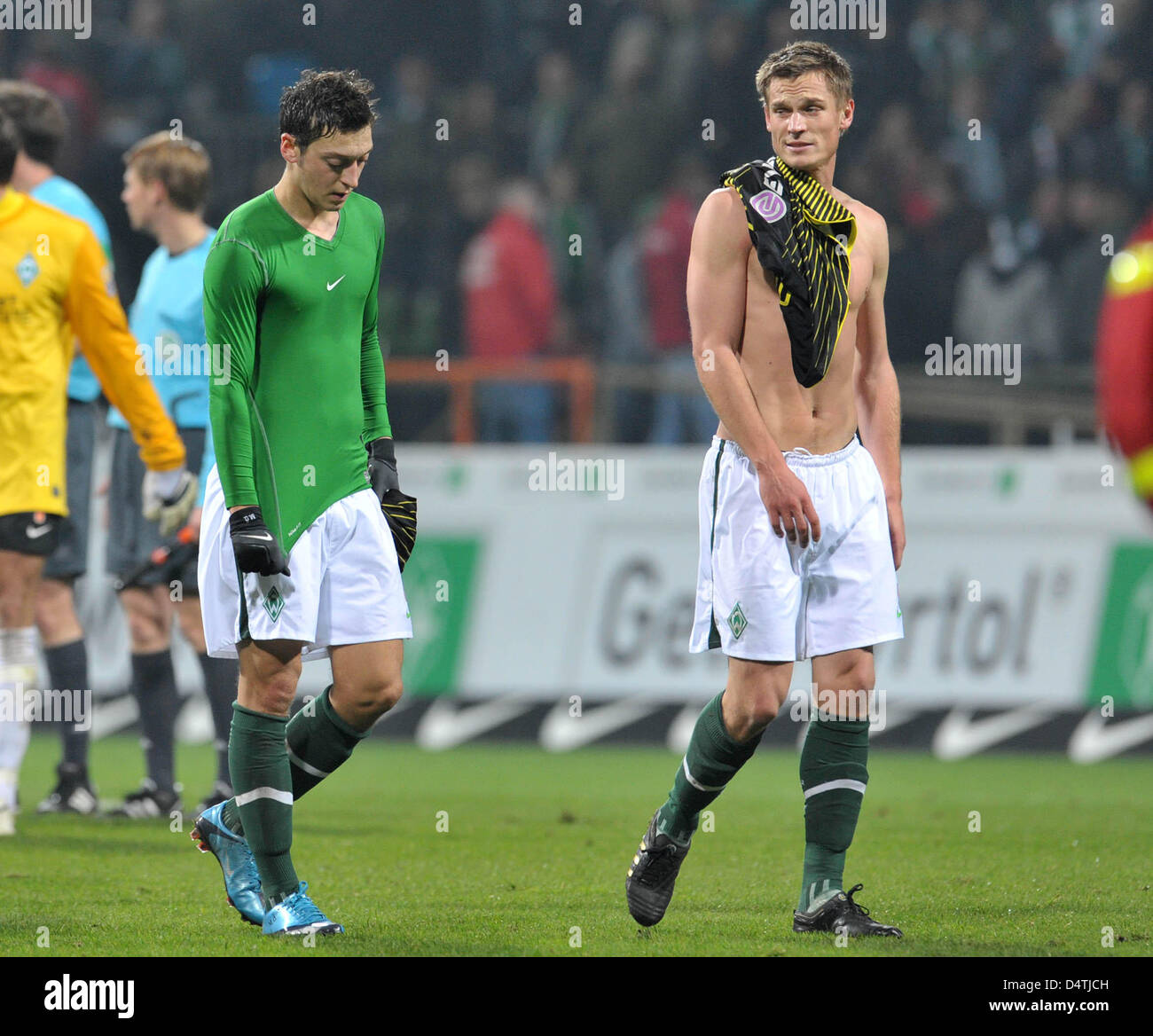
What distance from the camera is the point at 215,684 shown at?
7273mm

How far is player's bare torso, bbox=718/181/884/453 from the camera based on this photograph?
4836mm

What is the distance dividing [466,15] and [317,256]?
1104 cm

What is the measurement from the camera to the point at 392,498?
5012 millimetres

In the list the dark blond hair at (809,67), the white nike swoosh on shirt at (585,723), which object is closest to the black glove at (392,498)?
the dark blond hair at (809,67)

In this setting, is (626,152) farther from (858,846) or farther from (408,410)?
(858,846)

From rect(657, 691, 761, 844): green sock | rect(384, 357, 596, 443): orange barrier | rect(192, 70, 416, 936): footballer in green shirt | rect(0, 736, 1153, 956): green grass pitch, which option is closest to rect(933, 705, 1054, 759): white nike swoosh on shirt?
rect(0, 736, 1153, 956): green grass pitch

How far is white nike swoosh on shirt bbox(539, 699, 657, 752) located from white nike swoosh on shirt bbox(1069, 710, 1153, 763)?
7.46 feet

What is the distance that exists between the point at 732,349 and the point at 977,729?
5.41 metres

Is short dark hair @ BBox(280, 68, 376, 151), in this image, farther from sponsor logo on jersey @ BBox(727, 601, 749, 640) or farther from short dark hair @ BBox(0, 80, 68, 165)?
short dark hair @ BBox(0, 80, 68, 165)

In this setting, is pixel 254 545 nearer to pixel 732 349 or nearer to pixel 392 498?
pixel 392 498

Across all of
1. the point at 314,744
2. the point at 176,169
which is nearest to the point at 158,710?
the point at 176,169

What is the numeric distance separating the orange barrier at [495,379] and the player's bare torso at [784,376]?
6.98 metres

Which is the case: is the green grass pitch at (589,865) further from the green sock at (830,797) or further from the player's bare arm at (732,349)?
the player's bare arm at (732,349)
